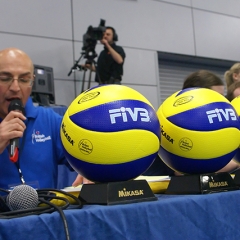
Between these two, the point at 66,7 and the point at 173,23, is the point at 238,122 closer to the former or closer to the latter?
the point at 66,7

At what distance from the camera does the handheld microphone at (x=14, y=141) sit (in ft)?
3.51

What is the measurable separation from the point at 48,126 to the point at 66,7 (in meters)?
3.09

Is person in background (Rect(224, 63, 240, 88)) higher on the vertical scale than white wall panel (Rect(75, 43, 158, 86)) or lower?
higher

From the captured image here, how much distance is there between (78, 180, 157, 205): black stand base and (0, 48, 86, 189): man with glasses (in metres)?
0.68

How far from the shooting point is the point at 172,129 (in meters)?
0.75

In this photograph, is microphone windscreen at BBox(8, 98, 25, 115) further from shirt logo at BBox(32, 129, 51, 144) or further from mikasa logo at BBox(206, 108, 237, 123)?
mikasa logo at BBox(206, 108, 237, 123)

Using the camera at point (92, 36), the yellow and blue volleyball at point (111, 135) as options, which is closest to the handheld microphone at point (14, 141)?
the yellow and blue volleyball at point (111, 135)

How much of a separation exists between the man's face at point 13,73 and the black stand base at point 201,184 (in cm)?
79

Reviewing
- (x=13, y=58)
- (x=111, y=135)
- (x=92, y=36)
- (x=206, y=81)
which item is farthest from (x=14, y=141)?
(x=92, y=36)

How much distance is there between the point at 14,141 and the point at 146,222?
2.08 ft

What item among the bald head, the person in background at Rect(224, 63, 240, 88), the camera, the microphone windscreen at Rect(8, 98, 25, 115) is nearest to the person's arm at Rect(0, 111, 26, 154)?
the microphone windscreen at Rect(8, 98, 25, 115)

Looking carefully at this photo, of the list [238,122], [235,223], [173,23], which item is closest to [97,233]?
[235,223]

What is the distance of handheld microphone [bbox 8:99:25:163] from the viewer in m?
1.07

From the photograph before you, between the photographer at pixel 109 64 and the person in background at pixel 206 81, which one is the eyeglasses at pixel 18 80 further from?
the photographer at pixel 109 64
